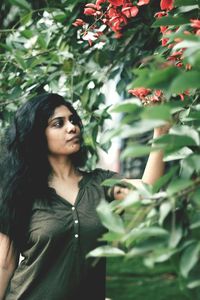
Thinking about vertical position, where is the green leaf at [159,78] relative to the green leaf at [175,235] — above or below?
above

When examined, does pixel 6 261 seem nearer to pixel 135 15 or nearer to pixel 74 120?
pixel 74 120

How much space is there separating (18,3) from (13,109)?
82cm

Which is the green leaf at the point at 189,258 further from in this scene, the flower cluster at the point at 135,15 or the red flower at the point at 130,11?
the red flower at the point at 130,11

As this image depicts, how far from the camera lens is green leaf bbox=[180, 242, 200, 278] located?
77 cm

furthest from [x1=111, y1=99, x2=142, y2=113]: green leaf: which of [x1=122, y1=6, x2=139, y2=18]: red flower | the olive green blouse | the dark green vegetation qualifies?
the olive green blouse

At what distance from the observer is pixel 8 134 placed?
7.14 ft

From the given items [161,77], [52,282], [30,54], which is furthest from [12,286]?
[161,77]

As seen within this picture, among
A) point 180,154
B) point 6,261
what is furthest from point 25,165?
point 180,154

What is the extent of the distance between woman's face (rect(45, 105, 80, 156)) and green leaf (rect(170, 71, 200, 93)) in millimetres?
1190

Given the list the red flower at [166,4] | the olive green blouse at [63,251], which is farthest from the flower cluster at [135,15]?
the olive green blouse at [63,251]

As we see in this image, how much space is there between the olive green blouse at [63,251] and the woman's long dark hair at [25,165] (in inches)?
2.0

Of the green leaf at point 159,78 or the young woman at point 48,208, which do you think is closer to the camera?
the green leaf at point 159,78

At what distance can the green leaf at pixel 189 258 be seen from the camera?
774mm

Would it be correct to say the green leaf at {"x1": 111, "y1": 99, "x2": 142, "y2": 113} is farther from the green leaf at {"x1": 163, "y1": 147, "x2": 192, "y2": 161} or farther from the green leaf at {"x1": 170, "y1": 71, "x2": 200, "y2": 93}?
the green leaf at {"x1": 163, "y1": 147, "x2": 192, "y2": 161}
